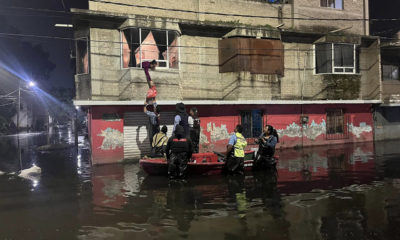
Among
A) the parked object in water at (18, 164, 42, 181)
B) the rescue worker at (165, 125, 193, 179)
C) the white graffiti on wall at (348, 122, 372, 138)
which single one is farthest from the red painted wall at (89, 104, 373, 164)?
the rescue worker at (165, 125, 193, 179)

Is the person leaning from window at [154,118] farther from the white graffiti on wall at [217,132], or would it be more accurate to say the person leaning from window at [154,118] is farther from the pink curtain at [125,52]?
the white graffiti on wall at [217,132]

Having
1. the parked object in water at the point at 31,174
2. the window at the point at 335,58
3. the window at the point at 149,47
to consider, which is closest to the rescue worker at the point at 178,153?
the parked object in water at the point at 31,174

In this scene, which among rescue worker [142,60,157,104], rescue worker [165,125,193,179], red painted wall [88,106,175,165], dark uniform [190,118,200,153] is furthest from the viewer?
red painted wall [88,106,175,165]

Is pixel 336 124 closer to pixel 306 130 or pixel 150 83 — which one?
pixel 306 130

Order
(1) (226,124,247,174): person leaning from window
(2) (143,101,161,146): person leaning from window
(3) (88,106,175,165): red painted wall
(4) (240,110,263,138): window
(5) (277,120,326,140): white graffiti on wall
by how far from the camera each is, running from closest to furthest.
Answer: (1) (226,124,247,174): person leaning from window
(2) (143,101,161,146): person leaning from window
(3) (88,106,175,165): red painted wall
(4) (240,110,263,138): window
(5) (277,120,326,140): white graffiti on wall

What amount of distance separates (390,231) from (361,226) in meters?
0.42

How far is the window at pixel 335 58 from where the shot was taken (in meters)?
18.2

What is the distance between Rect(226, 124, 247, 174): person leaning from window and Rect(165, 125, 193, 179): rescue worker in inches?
53.5

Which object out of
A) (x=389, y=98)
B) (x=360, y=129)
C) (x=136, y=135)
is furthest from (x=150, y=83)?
(x=389, y=98)

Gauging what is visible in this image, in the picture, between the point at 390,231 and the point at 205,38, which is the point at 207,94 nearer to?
the point at 205,38

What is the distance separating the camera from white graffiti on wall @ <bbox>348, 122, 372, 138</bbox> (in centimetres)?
1908

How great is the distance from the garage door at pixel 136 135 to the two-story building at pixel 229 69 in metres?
0.05

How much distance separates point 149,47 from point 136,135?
4.23m

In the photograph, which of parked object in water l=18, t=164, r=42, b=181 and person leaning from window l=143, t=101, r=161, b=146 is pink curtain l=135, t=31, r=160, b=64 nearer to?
person leaning from window l=143, t=101, r=161, b=146
